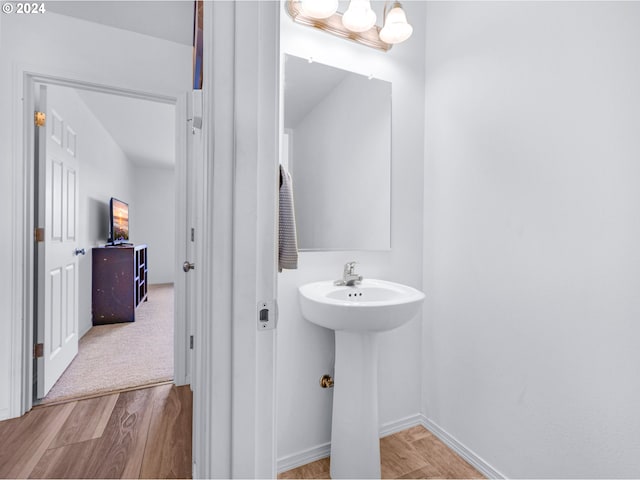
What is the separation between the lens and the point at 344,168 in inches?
64.4

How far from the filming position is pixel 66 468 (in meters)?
1.45

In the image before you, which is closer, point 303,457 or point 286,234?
Answer: point 286,234

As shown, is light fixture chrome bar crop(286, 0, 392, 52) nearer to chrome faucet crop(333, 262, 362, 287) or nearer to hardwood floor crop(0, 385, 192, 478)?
chrome faucet crop(333, 262, 362, 287)

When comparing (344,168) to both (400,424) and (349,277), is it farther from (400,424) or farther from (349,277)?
(400,424)

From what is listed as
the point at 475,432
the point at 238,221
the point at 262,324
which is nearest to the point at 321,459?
the point at 475,432

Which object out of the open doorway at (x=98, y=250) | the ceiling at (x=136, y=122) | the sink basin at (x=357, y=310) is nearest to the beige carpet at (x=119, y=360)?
the open doorway at (x=98, y=250)

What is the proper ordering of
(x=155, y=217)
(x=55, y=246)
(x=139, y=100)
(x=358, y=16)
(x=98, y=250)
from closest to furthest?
(x=358, y=16), (x=55, y=246), (x=139, y=100), (x=98, y=250), (x=155, y=217)

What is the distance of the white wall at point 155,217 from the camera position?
20.3 feet

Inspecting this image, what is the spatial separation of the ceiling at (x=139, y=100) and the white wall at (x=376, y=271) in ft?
3.37

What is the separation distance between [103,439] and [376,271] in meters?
1.64

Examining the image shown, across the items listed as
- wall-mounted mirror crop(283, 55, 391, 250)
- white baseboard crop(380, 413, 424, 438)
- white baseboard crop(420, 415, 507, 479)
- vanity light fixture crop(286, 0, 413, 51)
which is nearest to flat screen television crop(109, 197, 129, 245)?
wall-mounted mirror crop(283, 55, 391, 250)

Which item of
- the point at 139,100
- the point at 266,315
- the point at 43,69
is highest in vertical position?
the point at 139,100

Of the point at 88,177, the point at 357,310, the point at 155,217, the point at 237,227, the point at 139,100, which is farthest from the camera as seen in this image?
the point at 155,217

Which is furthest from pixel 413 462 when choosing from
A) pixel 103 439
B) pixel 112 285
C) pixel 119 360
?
pixel 112 285
